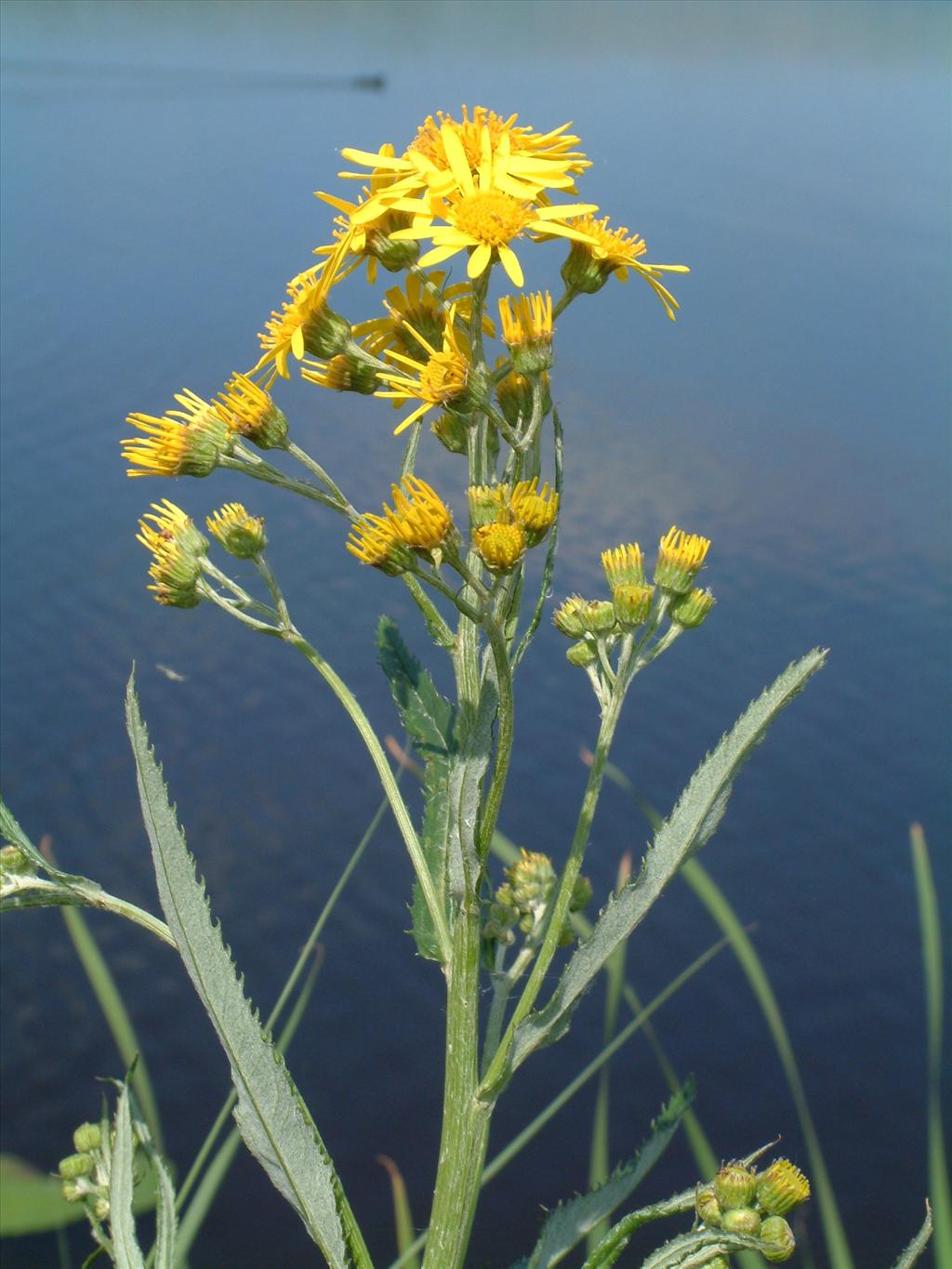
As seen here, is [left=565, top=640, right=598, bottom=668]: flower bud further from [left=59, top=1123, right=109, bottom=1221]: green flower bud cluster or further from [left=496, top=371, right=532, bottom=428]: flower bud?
[left=59, top=1123, right=109, bottom=1221]: green flower bud cluster

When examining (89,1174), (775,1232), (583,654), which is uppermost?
(583,654)

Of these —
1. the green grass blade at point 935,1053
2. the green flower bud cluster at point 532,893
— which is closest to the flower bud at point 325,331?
the green flower bud cluster at point 532,893

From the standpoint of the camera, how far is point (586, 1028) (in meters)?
2.76

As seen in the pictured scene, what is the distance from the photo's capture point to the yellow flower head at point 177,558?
1.17m

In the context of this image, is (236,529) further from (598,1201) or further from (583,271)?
(598,1201)

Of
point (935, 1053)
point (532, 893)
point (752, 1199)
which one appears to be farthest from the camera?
point (935, 1053)

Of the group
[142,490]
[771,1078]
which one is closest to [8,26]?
[142,490]

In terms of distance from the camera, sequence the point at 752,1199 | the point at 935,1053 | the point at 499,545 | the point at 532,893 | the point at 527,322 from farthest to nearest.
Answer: the point at 935,1053 → the point at 532,893 → the point at 752,1199 → the point at 527,322 → the point at 499,545

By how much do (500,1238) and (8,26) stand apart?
535 inches

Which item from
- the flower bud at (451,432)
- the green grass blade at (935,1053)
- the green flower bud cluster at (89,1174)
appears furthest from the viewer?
the green grass blade at (935,1053)

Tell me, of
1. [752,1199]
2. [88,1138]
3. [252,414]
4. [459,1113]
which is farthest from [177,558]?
[752,1199]

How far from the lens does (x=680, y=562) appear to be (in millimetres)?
1215

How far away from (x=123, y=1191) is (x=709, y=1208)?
65cm

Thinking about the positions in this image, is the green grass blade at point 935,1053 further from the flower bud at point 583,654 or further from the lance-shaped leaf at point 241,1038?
the lance-shaped leaf at point 241,1038
